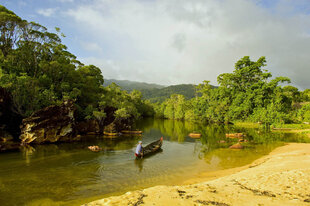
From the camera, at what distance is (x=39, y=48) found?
116ft

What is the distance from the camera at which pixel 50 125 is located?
26891 millimetres

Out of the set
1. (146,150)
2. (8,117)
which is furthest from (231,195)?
(8,117)

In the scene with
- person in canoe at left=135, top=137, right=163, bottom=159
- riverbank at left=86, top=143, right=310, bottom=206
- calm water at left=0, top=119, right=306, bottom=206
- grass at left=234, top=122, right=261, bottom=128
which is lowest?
calm water at left=0, top=119, right=306, bottom=206

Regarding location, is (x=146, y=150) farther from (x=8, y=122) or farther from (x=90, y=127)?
(x=8, y=122)

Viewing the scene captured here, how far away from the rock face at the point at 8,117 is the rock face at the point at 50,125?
226 centimetres

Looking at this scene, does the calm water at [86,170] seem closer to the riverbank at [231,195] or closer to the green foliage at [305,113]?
the riverbank at [231,195]

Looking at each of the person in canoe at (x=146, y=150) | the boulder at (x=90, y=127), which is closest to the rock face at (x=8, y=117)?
the boulder at (x=90, y=127)

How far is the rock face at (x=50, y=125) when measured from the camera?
25391mm

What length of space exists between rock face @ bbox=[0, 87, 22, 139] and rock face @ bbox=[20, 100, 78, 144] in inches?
89.1

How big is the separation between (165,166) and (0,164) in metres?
16.7

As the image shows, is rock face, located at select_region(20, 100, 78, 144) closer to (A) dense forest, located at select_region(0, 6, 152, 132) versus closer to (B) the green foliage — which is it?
(A) dense forest, located at select_region(0, 6, 152, 132)

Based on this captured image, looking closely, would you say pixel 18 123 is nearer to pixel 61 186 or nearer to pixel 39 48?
pixel 39 48

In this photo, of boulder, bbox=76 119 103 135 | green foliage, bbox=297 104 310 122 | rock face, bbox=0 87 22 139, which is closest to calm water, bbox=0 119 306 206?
rock face, bbox=0 87 22 139

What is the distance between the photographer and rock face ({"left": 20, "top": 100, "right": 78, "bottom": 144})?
2539 cm
